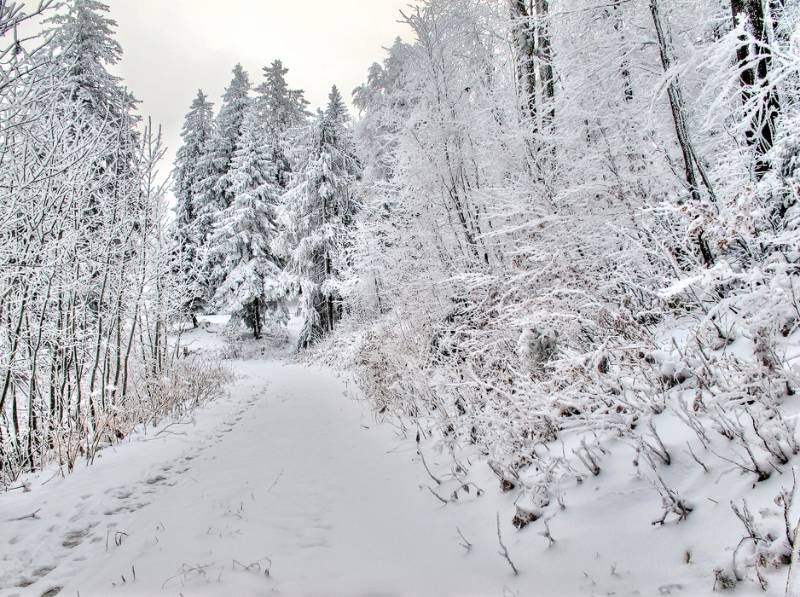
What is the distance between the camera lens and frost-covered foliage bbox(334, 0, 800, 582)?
7.37 feet

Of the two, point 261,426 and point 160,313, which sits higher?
point 160,313

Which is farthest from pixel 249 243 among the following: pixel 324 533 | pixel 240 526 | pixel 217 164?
pixel 324 533

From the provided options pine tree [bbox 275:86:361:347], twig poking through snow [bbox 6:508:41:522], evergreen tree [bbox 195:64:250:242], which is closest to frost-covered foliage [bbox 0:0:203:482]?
twig poking through snow [bbox 6:508:41:522]

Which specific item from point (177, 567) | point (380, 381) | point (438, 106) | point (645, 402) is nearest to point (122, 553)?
point (177, 567)

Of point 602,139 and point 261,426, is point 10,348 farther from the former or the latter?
point 602,139

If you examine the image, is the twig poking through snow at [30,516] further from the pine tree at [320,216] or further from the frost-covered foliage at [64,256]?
the pine tree at [320,216]

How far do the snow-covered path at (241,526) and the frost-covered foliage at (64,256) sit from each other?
0.86m

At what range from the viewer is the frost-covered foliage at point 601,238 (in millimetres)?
2246

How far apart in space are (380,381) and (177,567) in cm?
566

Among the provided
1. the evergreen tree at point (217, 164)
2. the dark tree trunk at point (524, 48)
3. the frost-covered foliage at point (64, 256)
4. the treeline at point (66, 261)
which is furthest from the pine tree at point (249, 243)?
the dark tree trunk at point (524, 48)

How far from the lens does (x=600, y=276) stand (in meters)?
4.11

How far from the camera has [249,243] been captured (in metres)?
25.4

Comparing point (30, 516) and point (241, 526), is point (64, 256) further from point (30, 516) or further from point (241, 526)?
point (241, 526)

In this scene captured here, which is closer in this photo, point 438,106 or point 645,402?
point 645,402
